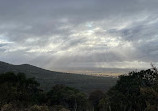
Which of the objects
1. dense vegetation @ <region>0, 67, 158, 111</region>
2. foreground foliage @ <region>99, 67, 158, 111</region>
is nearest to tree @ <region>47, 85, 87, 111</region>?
dense vegetation @ <region>0, 67, 158, 111</region>

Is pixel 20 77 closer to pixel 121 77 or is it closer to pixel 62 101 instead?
pixel 62 101

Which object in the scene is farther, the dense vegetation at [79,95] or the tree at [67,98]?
the tree at [67,98]

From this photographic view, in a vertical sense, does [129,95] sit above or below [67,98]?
above

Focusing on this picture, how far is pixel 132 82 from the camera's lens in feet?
222

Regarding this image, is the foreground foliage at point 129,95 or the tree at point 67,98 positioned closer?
the foreground foliage at point 129,95

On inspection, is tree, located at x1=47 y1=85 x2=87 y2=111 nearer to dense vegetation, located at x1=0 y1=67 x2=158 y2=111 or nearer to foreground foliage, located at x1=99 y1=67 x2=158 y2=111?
dense vegetation, located at x1=0 y1=67 x2=158 y2=111

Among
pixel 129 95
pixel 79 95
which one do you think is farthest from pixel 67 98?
pixel 129 95

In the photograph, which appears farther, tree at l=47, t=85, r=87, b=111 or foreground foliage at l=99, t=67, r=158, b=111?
tree at l=47, t=85, r=87, b=111

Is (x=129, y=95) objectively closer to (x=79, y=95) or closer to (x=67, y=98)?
(x=79, y=95)

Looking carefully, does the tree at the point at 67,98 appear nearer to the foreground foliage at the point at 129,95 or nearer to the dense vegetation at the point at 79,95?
the dense vegetation at the point at 79,95

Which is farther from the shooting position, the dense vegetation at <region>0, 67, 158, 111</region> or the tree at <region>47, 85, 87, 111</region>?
the tree at <region>47, 85, 87, 111</region>

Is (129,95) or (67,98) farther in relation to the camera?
(67,98)

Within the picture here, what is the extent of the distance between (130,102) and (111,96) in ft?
22.0

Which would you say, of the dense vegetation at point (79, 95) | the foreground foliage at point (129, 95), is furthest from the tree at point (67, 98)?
the foreground foliage at point (129, 95)
